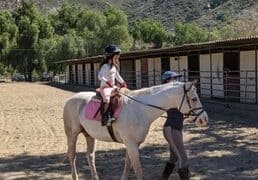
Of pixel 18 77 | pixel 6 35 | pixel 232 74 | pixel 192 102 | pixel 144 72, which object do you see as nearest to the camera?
pixel 192 102

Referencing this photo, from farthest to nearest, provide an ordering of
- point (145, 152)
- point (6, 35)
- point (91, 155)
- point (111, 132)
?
point (6, 35) < point (145, 152) < point (91, 155) < point (111, 132)

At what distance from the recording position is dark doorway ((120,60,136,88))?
29781 mm

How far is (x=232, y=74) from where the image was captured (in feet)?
65.9

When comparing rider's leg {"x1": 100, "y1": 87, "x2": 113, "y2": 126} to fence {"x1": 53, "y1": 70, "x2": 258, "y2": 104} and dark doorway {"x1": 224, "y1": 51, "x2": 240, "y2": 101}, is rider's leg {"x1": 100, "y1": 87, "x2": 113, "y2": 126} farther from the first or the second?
dark doorway {"x1": 224, "y1": 51, "x2": 240, "y2": 101}

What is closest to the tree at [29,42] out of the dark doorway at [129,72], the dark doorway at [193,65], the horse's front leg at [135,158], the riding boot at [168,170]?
the dark doorway at [129,72]

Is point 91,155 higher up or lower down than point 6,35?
lower down

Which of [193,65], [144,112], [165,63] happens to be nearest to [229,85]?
[193,65]

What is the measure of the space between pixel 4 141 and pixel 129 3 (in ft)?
388

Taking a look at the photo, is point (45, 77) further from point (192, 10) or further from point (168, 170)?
point (168, 170)

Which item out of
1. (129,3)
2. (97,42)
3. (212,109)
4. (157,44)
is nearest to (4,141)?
(212,109)

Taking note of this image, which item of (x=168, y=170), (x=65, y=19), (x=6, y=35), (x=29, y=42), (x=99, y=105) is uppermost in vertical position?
(x=65, y=19)

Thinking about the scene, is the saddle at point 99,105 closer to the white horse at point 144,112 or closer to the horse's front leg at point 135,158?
the white horse at point 144,112

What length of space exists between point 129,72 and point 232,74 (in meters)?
12.2

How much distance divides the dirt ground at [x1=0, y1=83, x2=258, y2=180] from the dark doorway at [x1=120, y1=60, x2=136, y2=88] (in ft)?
49.0
